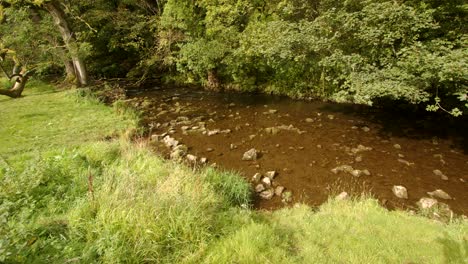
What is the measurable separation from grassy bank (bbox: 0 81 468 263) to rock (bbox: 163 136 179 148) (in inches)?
136

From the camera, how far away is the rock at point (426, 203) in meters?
6.26

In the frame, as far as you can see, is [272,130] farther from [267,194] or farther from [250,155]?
[267,194]

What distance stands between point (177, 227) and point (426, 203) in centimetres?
550

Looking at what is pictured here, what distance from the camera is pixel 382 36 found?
9.16 metres

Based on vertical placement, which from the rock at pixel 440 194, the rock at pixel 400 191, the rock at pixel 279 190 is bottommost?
the rock at pixel 440 194

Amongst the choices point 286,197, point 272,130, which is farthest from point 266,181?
point 272,130

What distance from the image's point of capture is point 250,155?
8.93 metres

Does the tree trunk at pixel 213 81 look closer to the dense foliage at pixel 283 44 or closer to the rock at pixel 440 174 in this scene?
the dense foliage at pixel 283 44

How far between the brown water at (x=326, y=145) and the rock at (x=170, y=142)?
0.38 m

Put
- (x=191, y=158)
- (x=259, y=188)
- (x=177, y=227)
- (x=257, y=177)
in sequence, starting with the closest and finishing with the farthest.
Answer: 1. (x=177, y=227)
2. (x=259, y=188)
3. (x=257, y=177)
4. (x=191, y=158)

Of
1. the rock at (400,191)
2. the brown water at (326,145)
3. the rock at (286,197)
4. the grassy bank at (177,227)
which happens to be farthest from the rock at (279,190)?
the rock at (400,191)

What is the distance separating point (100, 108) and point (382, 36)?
11.8 metres

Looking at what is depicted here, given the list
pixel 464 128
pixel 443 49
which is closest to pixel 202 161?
pixel 443 49

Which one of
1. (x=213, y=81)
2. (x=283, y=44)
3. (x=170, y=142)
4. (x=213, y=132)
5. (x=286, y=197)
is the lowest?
(x=286, y=197)
